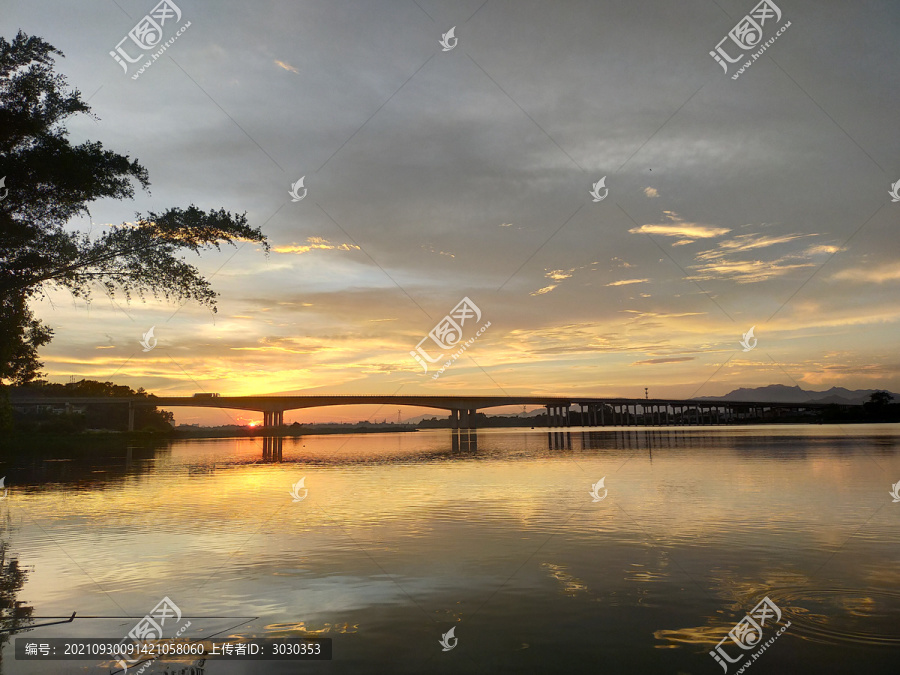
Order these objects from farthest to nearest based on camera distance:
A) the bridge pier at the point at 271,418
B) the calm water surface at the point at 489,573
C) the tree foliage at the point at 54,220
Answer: the bridge pier at the point at 271,418
the tree foliage at the point at 54,220
the calm water surface at the point at 489,573

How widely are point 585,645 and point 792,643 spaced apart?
348 cm

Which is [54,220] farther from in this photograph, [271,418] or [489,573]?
[271,418]

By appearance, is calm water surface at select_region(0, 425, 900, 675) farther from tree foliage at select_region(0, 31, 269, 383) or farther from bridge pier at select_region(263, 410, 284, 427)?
bridge pier at select_region(263, 410, 284, 427)

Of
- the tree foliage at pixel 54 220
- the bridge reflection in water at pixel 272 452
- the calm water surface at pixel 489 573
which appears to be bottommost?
the bridge reflection in water at pixel 272 452

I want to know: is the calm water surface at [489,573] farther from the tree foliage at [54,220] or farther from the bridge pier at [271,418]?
the bridge pier at [271,418]

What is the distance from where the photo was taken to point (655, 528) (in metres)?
20.6

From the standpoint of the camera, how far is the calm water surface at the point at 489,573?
9.93 meters

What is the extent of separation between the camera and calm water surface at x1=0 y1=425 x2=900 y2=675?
993 centimetres

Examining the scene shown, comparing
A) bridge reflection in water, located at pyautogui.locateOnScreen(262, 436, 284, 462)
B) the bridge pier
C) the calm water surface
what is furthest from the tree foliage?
the bridge pier

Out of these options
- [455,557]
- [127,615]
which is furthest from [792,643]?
[127,615]

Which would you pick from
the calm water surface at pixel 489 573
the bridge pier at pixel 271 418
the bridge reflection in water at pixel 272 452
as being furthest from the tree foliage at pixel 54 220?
the bridge pier at pixel 271 418

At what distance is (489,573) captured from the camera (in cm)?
1481

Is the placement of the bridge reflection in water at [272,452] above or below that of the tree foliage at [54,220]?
below

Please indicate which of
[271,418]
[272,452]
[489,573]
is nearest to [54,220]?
[489,573]
